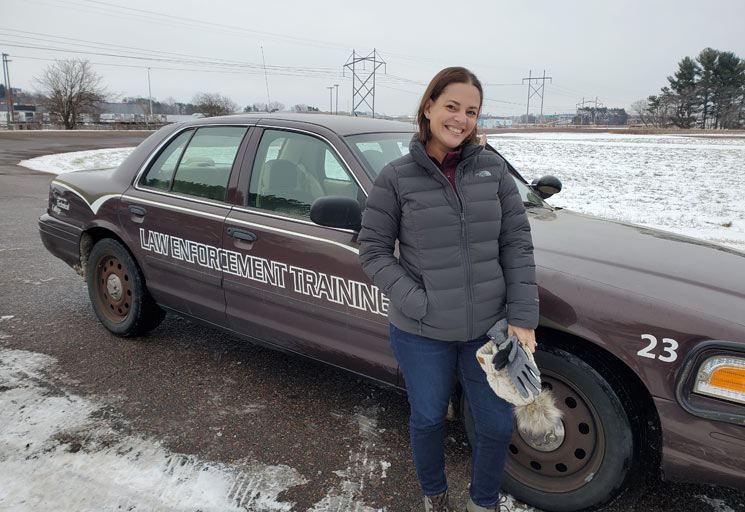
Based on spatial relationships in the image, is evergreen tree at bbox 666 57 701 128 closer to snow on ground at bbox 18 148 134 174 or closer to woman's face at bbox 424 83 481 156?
snow on ground at bbox 18 148 134 174

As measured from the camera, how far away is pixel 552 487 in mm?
2271

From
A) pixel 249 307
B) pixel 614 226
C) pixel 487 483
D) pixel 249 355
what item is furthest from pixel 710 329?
pixel 249 355

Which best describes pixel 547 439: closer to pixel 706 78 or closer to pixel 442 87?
pixel 442 87

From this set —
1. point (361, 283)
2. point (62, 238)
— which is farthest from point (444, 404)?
point (62, 238)

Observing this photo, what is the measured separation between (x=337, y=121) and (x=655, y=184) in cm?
1260

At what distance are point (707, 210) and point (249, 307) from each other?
32.8 ft

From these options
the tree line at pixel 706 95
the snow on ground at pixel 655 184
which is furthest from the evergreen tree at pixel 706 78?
the snow on ground at pixel 655 184

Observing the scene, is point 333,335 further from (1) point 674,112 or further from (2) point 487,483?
(1) point 674,112

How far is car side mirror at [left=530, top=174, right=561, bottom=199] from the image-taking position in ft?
11.9

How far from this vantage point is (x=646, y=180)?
1412 centimetres

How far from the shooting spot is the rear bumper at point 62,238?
13.6 ft

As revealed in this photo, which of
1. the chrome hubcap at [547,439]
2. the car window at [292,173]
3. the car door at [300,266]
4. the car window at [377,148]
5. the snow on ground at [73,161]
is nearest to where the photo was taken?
the chrome hubcap at [547,439]

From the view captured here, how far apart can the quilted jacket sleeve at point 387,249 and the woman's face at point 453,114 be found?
0.70ft

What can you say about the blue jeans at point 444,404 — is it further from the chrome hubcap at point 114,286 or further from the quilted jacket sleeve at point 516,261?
the chrome hubcap at point 114,286
